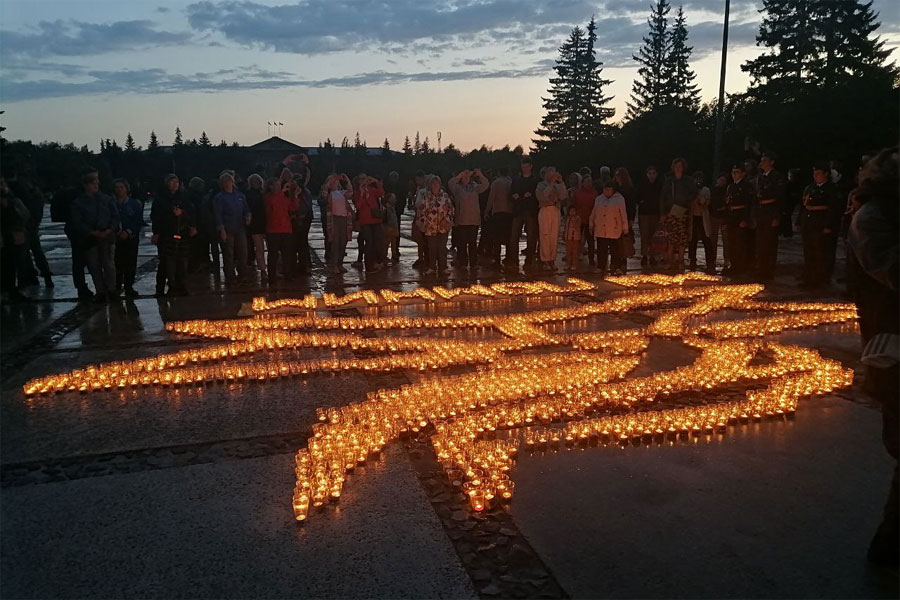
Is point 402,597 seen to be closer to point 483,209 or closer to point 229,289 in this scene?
point 229,289

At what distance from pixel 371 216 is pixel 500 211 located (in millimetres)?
2397

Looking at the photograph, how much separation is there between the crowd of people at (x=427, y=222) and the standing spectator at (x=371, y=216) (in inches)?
1.0

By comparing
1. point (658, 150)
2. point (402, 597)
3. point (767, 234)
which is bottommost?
point (402, 597)

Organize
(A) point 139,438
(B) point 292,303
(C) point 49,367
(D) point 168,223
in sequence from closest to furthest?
(A) point 139,438 < (C) point 49,367 < (B) point 292,303 < (D) point 168,223

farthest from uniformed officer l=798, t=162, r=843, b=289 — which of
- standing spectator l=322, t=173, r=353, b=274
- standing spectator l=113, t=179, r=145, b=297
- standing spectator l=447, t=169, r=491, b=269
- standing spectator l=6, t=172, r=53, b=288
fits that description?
standing spectator l=6, t=172, r=53, b=288

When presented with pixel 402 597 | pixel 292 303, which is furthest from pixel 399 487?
pixel 292 303

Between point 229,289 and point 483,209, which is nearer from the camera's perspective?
point 229,289

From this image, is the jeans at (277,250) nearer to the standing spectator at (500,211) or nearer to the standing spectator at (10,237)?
the standing spectator at (10,237)

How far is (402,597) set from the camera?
299 centimetres

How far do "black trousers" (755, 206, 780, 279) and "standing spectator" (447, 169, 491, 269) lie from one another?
4.77 metres

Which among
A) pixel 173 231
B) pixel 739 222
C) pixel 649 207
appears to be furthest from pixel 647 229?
pixel 173 231

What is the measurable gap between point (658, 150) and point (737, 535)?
28925 millimetres

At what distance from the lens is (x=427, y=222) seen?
12.3m

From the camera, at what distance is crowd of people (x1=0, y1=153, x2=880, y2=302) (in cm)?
1045
